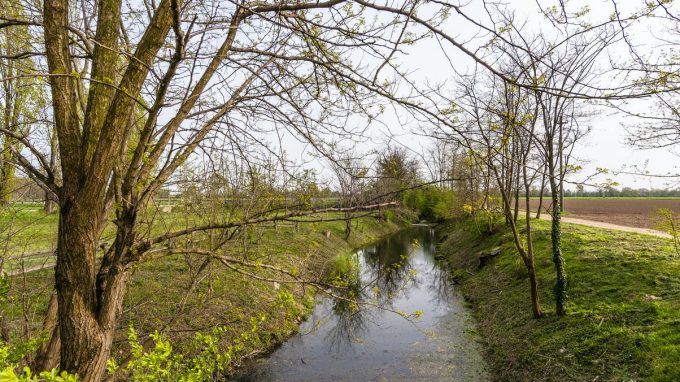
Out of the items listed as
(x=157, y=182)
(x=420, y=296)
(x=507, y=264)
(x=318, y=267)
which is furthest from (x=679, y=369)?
(x=318, y=267)

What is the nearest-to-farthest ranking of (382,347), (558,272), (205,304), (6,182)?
(6,182) → (205,304) → (558,272) → (382,347)

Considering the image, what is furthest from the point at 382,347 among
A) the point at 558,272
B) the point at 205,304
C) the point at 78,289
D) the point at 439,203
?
the point at 439,203

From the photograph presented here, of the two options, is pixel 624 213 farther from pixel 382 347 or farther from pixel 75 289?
pixel 75 289

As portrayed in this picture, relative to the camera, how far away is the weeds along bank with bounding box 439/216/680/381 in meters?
6.45

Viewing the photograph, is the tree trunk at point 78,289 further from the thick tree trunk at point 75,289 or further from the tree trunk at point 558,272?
the tree trunk at point 558,272

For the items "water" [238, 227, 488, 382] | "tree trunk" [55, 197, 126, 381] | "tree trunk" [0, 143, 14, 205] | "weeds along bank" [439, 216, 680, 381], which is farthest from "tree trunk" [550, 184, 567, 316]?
"tree trunk" [0, 143, 14, 205]

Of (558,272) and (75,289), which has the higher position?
(75,289)

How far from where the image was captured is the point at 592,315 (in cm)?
807

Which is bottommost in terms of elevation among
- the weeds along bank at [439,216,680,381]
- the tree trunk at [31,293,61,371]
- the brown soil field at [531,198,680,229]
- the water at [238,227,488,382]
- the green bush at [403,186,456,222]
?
the water at [238,227,488,382]

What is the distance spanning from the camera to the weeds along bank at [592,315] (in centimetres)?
645

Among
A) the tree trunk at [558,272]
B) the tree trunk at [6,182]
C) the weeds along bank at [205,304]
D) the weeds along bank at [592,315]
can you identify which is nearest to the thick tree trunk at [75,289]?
the weeds along bank at [205,304]

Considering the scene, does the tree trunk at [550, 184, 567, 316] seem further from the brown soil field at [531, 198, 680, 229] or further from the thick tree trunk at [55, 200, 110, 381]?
the thick tree trunk at [55, 200, 110, 381]

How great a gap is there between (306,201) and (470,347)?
330 inches

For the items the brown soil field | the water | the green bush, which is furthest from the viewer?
the green bush
